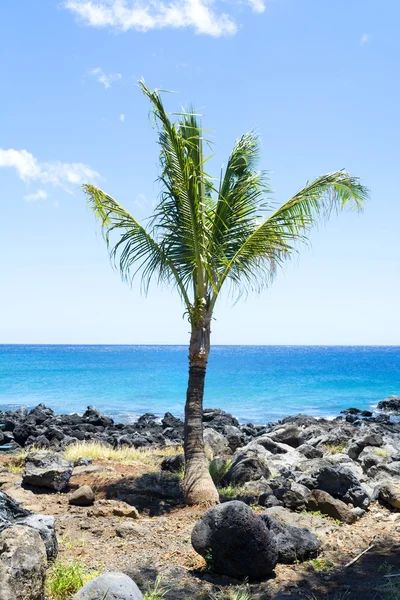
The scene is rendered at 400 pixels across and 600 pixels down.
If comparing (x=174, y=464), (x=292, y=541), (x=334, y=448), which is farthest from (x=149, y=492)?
(x=334, y=448)

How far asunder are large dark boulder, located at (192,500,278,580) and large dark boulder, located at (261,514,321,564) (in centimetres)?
39

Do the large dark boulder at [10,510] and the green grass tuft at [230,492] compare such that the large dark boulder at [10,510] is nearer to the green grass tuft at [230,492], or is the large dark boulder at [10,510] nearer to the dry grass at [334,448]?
the green grass tuft at [230,492]

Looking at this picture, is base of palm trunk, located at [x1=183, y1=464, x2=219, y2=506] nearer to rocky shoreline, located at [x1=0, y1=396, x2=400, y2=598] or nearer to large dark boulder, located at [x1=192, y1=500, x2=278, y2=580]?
rocky shoreline, located at [x1=0, y1=396, x2=400, y2=598]

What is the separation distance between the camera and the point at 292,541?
7145mm

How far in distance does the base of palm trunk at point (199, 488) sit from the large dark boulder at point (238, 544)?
9.24 ft

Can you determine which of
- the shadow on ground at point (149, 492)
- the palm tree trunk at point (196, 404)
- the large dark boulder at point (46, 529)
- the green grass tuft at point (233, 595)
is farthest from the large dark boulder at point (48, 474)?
the green grass tuft at point (233, 595)

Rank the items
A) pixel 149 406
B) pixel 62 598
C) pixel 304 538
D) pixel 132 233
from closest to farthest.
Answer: pixel 62 598, pixel 304 538, pixel 132 233, pixel 149 406

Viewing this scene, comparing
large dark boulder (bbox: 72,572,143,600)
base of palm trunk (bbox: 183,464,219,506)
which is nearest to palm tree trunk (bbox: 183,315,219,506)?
base of palm trunk (bbox: 183,464,219,506)

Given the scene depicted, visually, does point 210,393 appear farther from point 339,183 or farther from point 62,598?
point 62,598

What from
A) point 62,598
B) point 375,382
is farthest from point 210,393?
point 62,598

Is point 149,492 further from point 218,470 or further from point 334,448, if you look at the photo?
point 334,448

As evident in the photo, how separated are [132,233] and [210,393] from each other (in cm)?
3981

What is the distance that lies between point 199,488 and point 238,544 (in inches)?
123

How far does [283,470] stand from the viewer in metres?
11.6
